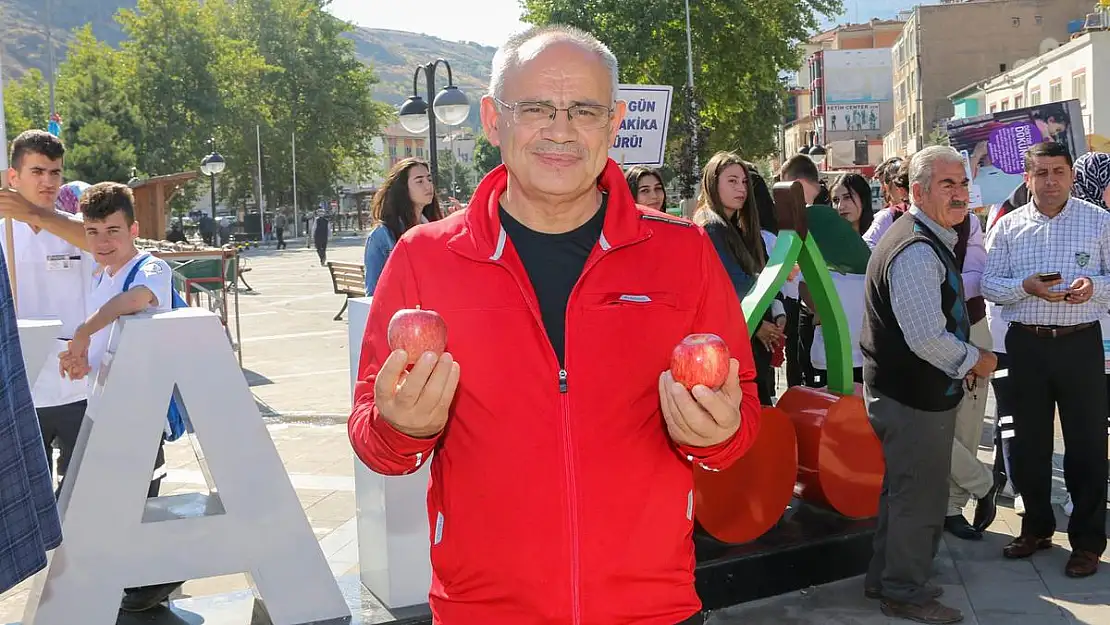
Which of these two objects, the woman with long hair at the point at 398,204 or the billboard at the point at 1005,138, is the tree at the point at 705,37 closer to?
the billboard at the point at 1005,138

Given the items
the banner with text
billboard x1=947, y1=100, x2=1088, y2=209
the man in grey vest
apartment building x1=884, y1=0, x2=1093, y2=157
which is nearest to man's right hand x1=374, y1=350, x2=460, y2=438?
the man in grey vest

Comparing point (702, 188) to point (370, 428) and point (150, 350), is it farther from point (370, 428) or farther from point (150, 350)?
point (370, 428)

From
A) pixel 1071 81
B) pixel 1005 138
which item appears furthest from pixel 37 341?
pixel 1071 81

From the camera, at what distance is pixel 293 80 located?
78.1 metres

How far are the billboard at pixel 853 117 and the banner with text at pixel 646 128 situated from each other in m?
89.6

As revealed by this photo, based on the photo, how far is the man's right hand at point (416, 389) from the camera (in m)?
1.95

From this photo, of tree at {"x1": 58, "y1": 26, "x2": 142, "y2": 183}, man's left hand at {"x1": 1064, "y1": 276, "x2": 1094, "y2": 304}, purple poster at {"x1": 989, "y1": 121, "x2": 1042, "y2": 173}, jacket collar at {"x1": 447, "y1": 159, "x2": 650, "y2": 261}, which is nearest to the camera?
jacket collar at {"x1": 447, "y1": 159, "x2": 650, "y2": 261}

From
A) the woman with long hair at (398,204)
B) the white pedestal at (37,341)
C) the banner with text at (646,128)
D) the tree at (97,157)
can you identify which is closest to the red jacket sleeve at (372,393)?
the white pedestal at (37,341)

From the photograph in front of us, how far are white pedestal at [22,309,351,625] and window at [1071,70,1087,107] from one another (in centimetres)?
4228

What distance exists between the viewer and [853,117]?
98.4 metres

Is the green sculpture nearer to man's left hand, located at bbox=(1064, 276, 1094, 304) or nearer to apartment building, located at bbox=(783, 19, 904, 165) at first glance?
man's left hand, located at bbox=(1064, 276, 1094, 304)

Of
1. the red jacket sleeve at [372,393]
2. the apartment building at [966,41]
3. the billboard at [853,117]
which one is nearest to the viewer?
the red jacket sleeve at [372,393]

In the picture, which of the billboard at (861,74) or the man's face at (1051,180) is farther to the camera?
the billboard at (861,74)

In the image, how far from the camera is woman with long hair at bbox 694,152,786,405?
6.54m
